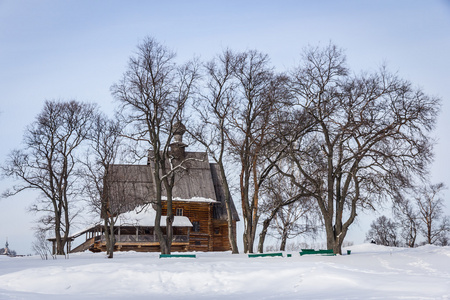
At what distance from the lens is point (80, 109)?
Answer: 34062 mm

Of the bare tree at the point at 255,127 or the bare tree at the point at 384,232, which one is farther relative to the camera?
the bare tree at the point at 384,232

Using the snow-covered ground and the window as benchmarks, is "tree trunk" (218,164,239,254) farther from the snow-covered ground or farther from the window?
the window

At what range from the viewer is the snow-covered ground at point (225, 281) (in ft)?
42.8

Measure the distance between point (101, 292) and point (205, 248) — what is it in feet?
98.4

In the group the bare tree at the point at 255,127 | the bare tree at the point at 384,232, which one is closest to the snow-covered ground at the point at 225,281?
the bare tree at the point at 255,127

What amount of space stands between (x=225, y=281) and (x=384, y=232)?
45804mm

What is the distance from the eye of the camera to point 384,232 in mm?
57344

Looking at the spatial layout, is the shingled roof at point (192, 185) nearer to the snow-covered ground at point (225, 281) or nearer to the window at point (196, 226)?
the window at point (196, 226)

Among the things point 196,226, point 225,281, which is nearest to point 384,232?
point 196,226

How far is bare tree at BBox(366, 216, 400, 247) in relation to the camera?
185 feet

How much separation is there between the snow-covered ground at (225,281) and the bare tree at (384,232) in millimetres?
39537

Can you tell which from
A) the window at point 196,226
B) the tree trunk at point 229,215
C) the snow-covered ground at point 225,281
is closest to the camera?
the snow-covered ground at point 225,281

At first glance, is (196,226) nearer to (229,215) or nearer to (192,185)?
(192,185)

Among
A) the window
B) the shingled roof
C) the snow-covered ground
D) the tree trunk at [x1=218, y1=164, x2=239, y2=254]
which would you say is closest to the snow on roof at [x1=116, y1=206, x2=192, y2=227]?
the window
